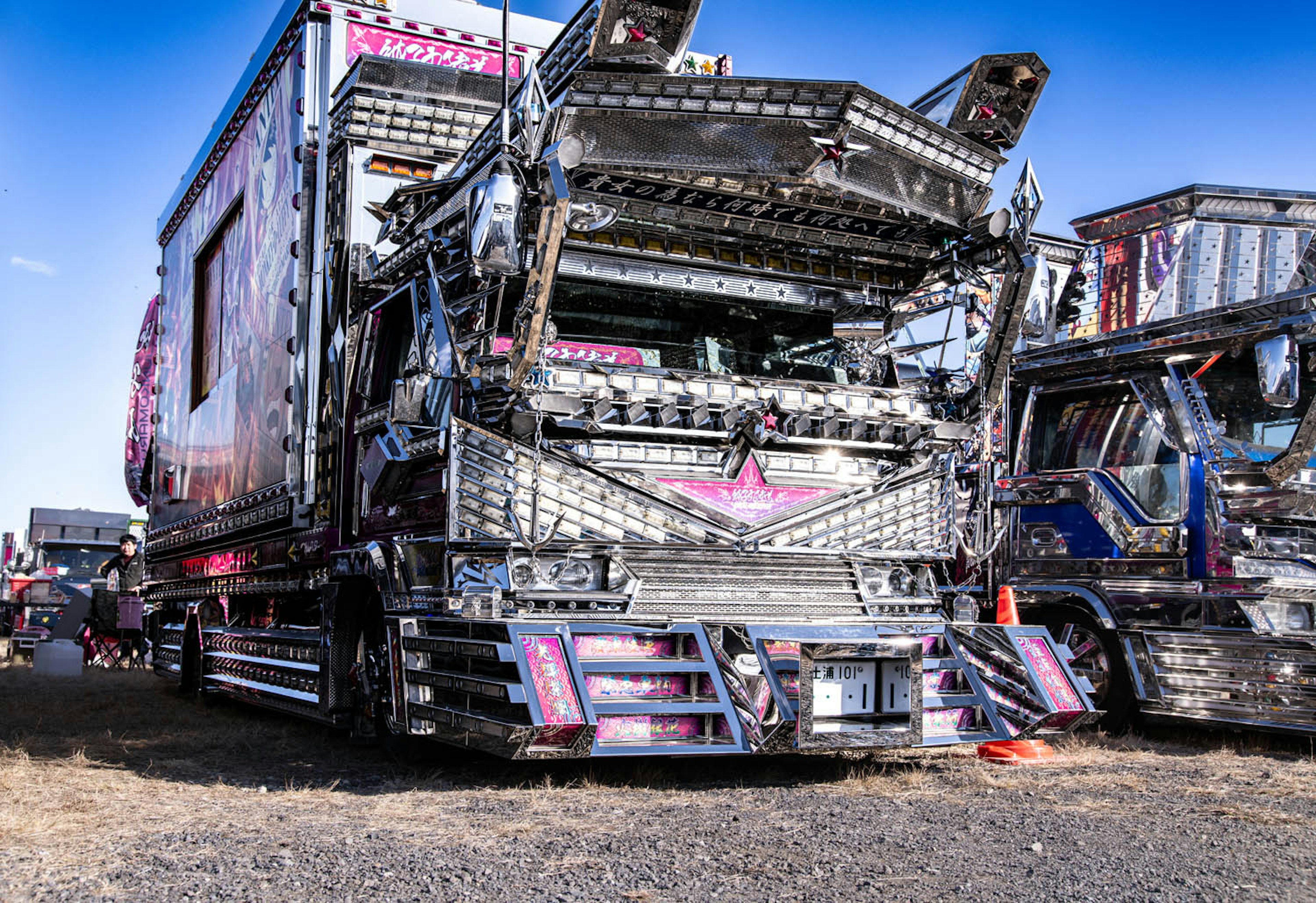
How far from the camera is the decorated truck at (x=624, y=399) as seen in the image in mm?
5453

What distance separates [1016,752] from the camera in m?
6.65

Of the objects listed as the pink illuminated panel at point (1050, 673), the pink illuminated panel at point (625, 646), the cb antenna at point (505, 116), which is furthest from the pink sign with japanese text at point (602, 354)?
the pink illuminated panel at point (1050, 673)

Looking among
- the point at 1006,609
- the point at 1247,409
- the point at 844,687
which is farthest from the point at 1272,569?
the point at 844,687

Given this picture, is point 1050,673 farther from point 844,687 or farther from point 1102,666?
point 1102,666

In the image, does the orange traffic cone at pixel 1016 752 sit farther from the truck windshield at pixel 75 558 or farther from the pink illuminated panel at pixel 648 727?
the truck windshield at pixel 75 558

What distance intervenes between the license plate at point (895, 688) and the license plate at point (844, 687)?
33mm

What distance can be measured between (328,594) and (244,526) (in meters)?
2.06

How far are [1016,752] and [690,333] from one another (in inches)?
115

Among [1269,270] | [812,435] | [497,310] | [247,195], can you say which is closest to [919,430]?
[812,435]

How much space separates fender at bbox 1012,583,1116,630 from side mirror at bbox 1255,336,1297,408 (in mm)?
1732


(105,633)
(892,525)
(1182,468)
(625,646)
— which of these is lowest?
(105,633)

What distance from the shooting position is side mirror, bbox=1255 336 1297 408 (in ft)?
24.1

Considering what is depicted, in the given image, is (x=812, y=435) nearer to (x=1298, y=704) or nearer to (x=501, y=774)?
(x=501, y=774)

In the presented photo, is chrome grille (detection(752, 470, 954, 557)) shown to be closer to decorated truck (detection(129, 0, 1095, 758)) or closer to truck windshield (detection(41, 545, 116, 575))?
decorated truck (detection(129, 0, 1095, 758))
